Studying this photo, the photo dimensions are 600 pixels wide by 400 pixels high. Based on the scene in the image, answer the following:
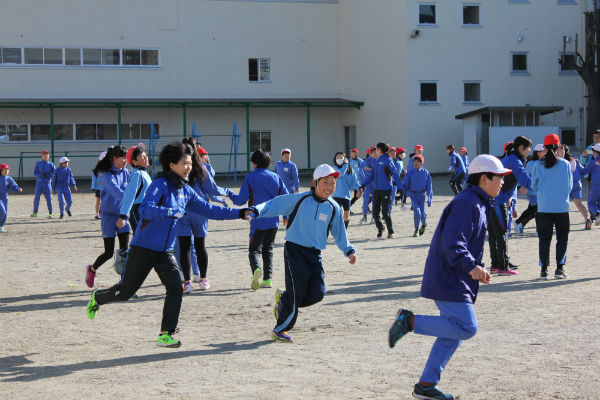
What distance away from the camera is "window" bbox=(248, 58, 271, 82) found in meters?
44.1

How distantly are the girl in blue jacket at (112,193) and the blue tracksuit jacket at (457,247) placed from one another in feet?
16.5

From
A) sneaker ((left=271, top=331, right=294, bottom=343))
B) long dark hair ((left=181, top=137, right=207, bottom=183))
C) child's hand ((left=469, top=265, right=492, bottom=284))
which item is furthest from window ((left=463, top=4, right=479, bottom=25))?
child's hand ((left=469, top=265, right=492, bottom=284))

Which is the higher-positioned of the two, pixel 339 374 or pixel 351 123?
pixel 351 123

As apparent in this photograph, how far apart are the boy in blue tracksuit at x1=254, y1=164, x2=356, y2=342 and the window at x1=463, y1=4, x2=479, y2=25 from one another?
3538cm

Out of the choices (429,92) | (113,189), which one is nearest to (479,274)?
(113,189)

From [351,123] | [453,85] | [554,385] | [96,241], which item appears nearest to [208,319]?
[554,385]

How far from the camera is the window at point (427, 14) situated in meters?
39.8

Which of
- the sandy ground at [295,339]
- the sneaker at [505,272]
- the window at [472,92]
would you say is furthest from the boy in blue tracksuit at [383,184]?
the window at [472,92]

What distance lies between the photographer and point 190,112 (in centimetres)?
4297

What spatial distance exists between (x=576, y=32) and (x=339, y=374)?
39029mm

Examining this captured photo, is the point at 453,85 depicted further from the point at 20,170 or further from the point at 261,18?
the point at 20,170

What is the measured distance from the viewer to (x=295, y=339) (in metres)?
7.59

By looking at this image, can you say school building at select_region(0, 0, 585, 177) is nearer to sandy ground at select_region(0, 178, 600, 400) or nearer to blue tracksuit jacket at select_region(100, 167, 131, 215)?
sandy ground at select_region(0, 178, 600, 400)

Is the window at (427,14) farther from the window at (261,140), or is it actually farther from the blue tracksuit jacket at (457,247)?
the blue tracksuit jacket at (457,247)
